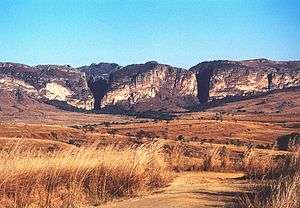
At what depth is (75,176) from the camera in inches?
556

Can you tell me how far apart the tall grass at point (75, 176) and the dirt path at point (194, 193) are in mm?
608

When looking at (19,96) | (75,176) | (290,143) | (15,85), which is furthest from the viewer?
(15,85)

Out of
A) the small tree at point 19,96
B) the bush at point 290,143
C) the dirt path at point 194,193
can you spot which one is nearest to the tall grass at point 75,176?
the dirt path at point 194,193

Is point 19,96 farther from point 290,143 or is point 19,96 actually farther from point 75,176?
point 75,176

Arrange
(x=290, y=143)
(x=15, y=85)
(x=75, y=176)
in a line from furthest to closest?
(x=15, y=85)
(x=290, y=143)
(x=75, y=176)

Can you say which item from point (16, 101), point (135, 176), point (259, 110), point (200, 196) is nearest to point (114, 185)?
point (135, 176)

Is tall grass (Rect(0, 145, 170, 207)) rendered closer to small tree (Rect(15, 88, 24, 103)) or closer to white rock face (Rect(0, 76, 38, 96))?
small tree (Rect(15, 88, 24, 103))

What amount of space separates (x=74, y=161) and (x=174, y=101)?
176 m

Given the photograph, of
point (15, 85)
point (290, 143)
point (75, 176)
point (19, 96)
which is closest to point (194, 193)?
point (75, 176)

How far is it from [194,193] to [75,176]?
2.63 meters

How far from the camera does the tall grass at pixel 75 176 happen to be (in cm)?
1291

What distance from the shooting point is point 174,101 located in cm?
19050

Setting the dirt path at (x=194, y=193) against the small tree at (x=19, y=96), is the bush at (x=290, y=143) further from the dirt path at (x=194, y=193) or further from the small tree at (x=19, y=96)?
the small tree at (x=19, y=96)

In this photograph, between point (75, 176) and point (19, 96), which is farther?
point (19, 96)
